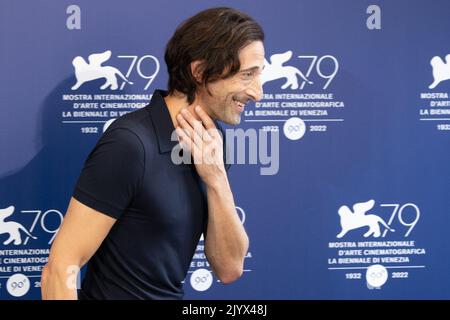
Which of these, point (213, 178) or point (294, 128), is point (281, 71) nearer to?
point (294, 128)

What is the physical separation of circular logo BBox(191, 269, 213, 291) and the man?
0.69 metres

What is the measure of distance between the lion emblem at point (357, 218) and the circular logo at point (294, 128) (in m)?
0.31

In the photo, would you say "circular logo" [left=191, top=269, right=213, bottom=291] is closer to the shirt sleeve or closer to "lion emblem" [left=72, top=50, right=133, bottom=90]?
"lion emblem" [left=72, top=50, right=133, bottom=90]

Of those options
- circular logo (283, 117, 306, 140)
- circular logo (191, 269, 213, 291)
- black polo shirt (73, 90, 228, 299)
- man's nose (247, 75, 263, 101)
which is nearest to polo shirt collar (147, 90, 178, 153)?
black polo shirt (73, 90, 228, 299)

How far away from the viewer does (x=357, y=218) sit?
234cm

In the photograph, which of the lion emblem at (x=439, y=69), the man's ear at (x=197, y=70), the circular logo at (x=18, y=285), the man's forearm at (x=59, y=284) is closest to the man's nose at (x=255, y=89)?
the man's ear at (x=197, y=70)

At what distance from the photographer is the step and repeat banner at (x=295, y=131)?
2158mm

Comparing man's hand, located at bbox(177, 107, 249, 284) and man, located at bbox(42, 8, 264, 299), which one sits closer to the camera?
man, located at bbox(42, 8, 264, 299)

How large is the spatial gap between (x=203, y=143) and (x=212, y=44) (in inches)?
8.9

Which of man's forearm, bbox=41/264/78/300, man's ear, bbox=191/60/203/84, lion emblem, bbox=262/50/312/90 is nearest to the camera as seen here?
man's forearm, bbox=41/264/78/300

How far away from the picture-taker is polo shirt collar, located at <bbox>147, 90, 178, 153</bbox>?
1.41 meters

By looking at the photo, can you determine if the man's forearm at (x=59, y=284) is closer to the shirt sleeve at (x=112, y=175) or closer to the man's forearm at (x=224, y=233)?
the shirt sleeve at (x=112, y=175)

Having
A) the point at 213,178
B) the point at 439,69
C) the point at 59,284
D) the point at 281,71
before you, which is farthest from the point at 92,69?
the point at 439,69

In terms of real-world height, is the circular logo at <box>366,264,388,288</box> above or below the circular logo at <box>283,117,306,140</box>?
below
